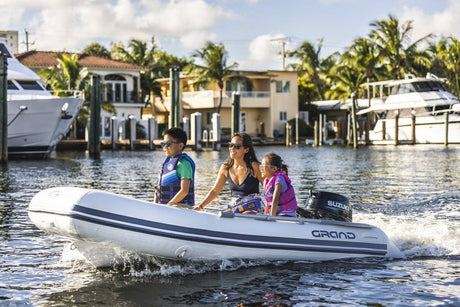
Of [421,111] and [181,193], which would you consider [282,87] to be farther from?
[181,193]

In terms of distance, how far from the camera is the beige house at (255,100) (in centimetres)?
5734

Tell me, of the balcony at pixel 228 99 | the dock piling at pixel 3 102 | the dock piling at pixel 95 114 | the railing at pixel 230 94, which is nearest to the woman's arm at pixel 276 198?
the dock piling at pixel 3 102

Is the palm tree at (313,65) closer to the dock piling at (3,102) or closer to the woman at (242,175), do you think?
the dock piling at (3,102)

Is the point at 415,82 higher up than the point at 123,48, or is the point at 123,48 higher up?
the point at 123,48

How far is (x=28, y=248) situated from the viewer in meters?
9.75

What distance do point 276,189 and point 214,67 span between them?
160ft

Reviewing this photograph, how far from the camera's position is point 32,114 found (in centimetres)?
3067

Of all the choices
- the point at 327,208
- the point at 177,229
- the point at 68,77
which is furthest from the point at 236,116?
the point at 177,229

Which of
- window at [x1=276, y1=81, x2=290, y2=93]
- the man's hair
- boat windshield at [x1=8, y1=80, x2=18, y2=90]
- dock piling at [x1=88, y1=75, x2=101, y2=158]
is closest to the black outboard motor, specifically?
the man's hair

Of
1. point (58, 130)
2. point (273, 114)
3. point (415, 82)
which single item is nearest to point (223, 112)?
point (273, 114)

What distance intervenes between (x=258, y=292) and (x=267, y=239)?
89 cm

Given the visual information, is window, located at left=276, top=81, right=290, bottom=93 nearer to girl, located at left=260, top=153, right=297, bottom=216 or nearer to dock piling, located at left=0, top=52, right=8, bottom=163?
dock piling, located at left=0, top=52, right=8, bottom=163

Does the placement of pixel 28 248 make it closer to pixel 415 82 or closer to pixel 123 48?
pixel 415 82

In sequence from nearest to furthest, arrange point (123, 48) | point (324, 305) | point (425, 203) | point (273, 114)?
point (324, 305), point (425, 203), point (273, 114), point (123, 48)
